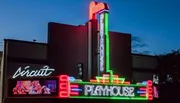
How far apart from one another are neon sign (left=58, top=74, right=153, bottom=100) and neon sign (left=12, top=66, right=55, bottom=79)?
7.55 ft

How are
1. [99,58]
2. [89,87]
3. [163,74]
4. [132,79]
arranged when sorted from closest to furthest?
[89,87]
[99,58]
[132,79]
[163,74]

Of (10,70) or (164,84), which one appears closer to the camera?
(10,70)

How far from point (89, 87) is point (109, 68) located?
3.49 metres

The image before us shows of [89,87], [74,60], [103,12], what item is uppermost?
[103,12]

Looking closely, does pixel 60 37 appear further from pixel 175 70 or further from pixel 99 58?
pixel 175 70

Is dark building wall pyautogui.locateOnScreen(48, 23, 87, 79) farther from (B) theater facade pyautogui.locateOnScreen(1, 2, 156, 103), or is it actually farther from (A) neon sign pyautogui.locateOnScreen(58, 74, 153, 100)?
(A) neon sign pyautogui.locateOnScreen(58, 74, 153, 100)

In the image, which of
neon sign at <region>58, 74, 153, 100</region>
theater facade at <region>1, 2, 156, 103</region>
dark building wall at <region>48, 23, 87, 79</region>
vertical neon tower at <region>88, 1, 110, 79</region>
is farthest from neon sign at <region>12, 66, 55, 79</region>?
vertical neon tower at <region>88, 1, 110, 79</region>

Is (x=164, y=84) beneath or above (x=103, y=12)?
beneath

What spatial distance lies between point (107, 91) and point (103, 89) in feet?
0.92

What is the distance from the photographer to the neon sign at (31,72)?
25016 mm

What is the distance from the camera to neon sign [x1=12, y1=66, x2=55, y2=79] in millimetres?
25016

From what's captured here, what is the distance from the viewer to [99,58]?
25.7 m

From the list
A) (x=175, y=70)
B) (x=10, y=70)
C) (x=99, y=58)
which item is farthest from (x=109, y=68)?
(x=175, y=70)

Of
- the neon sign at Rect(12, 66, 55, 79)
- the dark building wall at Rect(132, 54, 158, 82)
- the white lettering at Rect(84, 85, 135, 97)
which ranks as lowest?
the white lettering at Rect(84, 85, 135, 97)
